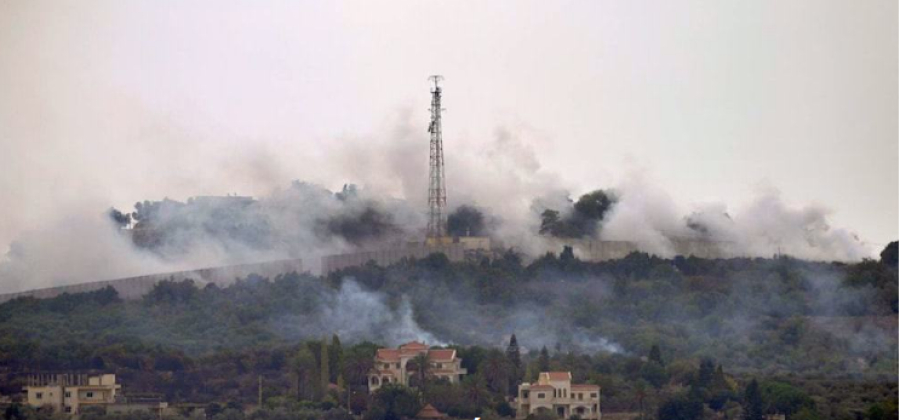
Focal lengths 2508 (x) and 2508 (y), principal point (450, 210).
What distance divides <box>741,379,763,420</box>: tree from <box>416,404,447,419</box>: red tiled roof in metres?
3.59

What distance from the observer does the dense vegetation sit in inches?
1198

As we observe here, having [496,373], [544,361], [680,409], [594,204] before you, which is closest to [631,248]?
[594,204]

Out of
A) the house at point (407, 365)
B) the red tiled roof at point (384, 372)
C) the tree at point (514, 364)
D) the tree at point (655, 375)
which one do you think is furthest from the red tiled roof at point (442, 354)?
the tree at point (655, 375)

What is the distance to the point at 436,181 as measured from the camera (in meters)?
36.1

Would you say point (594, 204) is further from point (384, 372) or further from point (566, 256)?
point (384, 372)

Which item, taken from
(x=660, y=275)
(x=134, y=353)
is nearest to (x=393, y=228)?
(x=660, y=275)

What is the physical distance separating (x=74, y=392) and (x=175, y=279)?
4.52 meters

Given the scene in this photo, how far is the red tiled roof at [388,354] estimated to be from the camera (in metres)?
31.5

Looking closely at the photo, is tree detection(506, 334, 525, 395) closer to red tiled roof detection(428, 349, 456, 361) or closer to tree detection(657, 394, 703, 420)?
red tiled roof detection(428, 349, 456, 361)

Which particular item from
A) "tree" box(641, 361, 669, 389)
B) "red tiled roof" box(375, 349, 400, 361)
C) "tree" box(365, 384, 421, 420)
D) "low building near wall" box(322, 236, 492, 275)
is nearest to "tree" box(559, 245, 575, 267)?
"low building near wall" box(322, 236, 492, 275)

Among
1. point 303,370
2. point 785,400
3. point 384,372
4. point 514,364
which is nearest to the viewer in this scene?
point 785,400

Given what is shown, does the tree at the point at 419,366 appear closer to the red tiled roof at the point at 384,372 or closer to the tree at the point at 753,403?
the red tiled roof at the point at 384,372

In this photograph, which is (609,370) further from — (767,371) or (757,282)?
(757,282)

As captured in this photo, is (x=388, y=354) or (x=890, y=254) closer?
(x=388, y=354)
